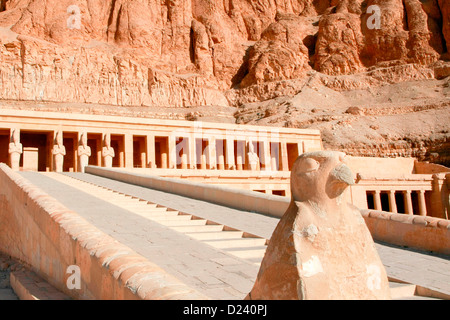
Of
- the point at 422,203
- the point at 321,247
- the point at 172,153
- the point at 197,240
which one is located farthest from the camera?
the point at 172,153

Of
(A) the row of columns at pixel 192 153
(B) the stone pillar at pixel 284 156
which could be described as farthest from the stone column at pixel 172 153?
(B) the stone pillar at pixel 284 156

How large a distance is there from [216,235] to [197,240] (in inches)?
23.9

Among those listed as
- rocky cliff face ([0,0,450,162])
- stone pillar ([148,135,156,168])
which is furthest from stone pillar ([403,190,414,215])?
rocky cliff face ([0,0,450,162])

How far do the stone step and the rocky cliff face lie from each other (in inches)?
1679

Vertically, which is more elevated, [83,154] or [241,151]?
[241,151]

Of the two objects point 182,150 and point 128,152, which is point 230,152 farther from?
point 128,152

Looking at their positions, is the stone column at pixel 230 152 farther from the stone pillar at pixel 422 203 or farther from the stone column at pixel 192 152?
the stone pillar at pixel 422 203

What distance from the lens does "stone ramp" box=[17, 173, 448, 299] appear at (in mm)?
4410

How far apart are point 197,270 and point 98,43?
51.7 meters

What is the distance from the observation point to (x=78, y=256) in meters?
4.52

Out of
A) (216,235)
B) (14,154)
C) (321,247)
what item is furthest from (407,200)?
(321,247)

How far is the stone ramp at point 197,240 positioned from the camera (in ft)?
14.5

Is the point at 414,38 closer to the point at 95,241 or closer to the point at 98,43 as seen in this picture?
the point at 98,43
